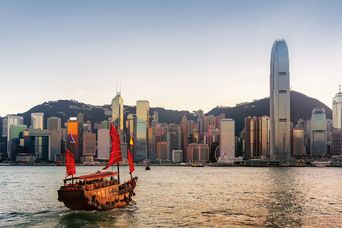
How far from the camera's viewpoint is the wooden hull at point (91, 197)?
205 ft

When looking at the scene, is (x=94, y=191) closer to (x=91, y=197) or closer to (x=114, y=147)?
(x=91, y=197)

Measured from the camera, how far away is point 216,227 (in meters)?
58.9

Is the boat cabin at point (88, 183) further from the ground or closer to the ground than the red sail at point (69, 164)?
closer to the ground

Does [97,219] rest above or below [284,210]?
above

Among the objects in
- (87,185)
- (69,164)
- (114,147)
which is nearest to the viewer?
(87,185)

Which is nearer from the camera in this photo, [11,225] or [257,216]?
[11,225]

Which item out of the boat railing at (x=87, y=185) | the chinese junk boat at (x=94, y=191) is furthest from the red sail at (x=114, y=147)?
the boat railing at (x=87, y=185)

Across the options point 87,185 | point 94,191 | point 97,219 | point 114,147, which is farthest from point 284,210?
point 87,185

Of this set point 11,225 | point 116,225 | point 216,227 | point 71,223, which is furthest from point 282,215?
point 11,225

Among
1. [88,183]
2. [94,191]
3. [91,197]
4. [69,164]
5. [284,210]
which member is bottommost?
[284,210]

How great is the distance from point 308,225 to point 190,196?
37766mm

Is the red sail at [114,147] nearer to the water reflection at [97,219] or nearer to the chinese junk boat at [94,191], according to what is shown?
the chinese junk boat at [94,191]

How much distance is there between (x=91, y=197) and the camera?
63.7 metres

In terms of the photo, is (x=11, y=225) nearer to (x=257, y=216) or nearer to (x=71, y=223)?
(x=71, y=223)
